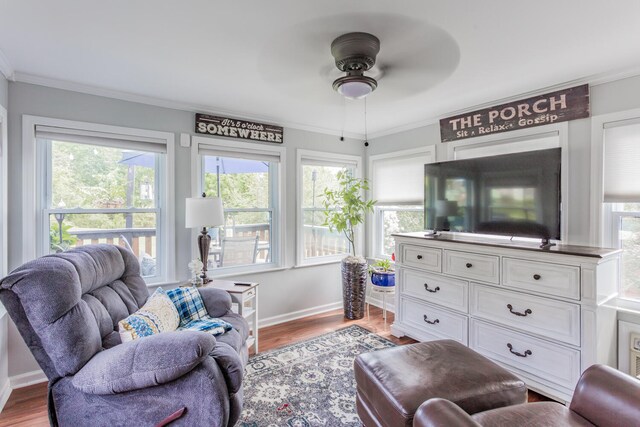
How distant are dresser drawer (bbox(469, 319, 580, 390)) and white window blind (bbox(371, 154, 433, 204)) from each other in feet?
5.36

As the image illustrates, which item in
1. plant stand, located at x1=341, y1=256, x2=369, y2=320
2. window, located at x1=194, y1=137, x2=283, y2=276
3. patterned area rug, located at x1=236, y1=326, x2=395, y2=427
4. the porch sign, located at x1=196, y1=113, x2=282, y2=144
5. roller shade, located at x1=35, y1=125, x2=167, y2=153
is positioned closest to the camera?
patterned area rug, located at x1=236, y1=326, x2=395, y2=427

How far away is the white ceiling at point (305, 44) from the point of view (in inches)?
62.1

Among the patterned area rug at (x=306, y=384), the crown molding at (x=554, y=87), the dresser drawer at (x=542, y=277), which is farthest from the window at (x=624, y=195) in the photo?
the patterned area rug at (x=306, y=384)

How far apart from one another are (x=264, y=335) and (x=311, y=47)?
107 inches

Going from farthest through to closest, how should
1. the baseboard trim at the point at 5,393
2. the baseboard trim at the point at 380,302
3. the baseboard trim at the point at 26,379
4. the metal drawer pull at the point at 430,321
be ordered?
the baseboard trim at the point at 380,302, the metal drawer pull at the point at 430,321, the baseboard trim at the point at 26,379, the baseboard trim at the point at 5,393

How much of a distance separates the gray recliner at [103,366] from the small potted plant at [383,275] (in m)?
2.23

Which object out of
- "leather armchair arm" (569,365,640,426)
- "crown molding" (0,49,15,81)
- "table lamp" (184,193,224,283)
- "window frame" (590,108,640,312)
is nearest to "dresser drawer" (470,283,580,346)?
"window frame" (590,108,640,312)

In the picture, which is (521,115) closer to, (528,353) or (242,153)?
(528,353)

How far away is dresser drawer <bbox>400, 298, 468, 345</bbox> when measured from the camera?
8.75 ft

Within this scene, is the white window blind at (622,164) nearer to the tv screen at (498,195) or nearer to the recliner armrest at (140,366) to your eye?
the tv screen at (498,195)

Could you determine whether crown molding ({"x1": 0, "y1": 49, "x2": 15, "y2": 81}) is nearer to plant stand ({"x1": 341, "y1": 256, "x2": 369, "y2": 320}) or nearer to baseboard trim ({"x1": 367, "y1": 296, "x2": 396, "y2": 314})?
Answer: plant stand ({"x1": 341, "y1": 256, "x2": 369, "y2": 320})

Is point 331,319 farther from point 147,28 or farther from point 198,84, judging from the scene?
point 147,28

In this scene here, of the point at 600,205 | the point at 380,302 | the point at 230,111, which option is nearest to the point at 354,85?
the point at 230,111

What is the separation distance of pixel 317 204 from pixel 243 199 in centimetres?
97
